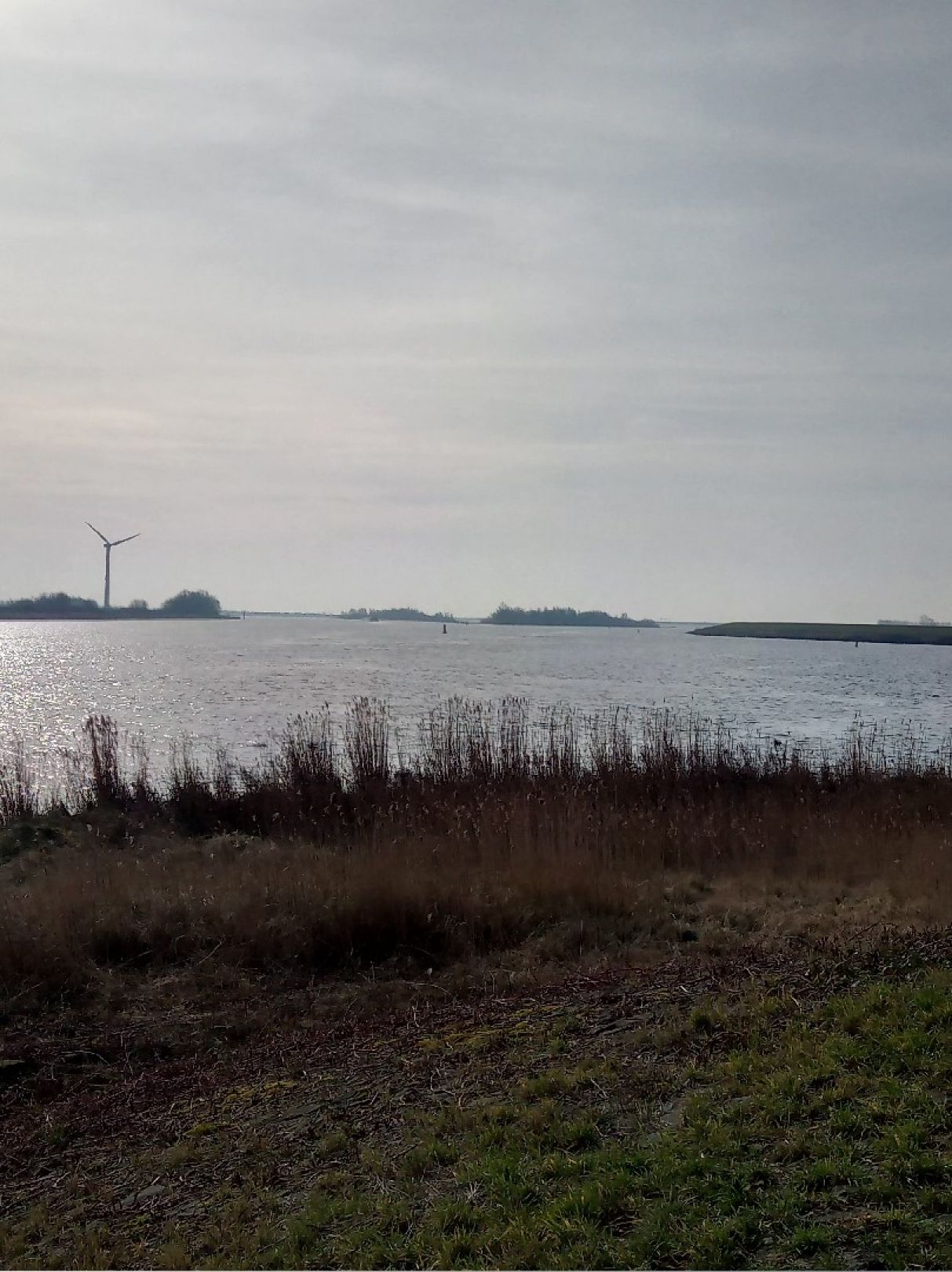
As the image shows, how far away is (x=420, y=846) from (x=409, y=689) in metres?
34.8

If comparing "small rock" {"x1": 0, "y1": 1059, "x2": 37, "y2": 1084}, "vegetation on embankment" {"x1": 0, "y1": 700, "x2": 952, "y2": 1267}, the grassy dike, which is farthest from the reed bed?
the grassy dike

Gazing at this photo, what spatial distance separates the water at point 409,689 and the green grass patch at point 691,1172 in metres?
20.5

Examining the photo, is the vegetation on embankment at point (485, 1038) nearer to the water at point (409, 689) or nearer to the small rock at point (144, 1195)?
the small rock at point (144, 1195)

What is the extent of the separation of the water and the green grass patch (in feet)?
67.4

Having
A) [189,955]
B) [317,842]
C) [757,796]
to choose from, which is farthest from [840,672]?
[189,955]

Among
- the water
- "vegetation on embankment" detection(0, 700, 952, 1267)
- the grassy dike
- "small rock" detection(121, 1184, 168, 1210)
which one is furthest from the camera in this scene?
the water

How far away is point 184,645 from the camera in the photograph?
11481 centimetres

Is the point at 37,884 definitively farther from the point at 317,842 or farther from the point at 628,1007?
the point at 628,1007

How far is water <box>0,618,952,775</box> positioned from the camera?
109ft

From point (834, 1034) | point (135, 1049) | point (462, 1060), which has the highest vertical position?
point (834, 1034)

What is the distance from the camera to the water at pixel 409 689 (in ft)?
109

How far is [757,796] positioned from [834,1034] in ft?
39.1

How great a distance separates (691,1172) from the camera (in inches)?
178

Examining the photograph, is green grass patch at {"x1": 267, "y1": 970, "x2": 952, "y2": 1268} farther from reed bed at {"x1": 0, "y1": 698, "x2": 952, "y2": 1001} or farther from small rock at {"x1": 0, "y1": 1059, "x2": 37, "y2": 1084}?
reed bed at {"x1": 0, "y1": 698, "x2": 952, "y2": 1001}
